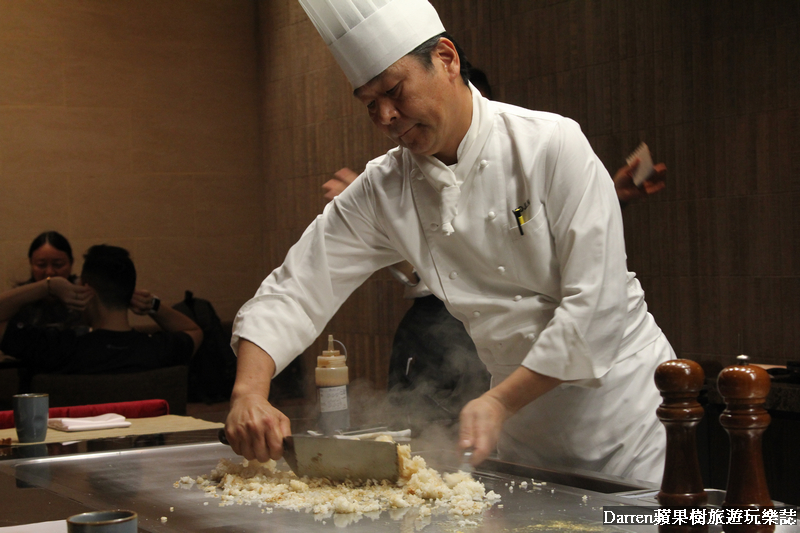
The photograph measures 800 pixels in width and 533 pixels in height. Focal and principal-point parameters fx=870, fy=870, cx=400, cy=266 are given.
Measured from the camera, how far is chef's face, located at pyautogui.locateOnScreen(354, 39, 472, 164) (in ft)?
5.39

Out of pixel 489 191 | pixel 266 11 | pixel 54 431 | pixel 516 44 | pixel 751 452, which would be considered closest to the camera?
pixel 751 452

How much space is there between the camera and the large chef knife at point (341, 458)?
1.44 meters

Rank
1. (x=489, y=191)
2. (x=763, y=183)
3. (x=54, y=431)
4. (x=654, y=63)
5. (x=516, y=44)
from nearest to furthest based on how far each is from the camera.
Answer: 1. (x=489, y=191)
2. (x=54, y=431)
3. (x=763, y=183)
4. (x=654, y=63)
5. (x=516, y=44)

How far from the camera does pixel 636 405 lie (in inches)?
70.3

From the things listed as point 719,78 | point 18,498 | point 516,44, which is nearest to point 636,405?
point 18,498

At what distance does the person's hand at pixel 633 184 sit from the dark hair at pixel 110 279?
2.75 m

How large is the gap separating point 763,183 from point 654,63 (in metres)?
0.76

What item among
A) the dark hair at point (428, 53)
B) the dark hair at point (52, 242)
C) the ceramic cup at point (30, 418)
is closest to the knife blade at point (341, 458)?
the dark hair at point (428, 53)

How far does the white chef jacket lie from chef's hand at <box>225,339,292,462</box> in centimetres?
13

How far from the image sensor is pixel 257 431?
156 centimetres

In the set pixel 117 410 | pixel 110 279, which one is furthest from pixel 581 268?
pixel 110 279

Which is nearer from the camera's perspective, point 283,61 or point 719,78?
point 719,78

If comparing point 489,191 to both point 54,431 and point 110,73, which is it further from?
point 110,73

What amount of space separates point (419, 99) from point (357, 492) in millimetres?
725
